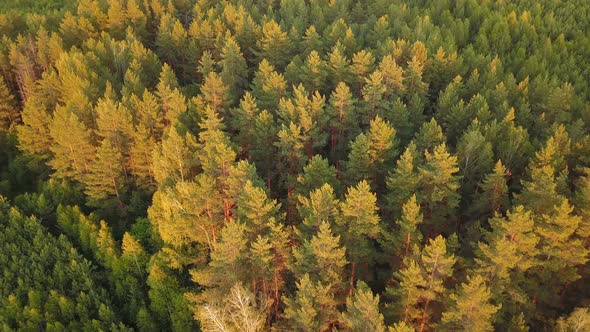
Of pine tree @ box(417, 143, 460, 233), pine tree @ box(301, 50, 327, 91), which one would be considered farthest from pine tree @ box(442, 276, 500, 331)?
pine tree @ box(301, 50, 327, 91)

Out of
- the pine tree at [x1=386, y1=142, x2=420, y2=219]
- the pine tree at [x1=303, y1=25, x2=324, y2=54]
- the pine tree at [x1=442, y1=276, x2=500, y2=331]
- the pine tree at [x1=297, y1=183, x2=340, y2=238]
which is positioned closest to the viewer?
the pine tree at [x1=442, y1=276, x2=500, y2=331]

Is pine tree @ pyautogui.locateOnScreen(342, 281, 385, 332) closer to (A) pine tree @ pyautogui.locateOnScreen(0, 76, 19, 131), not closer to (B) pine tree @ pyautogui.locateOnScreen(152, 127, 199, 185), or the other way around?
(B) pine tree @ pyautogui.locateOnScreen(152, 127, 199, 185)

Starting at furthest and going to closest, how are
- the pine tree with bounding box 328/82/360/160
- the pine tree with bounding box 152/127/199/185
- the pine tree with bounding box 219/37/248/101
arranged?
1. the pine tree with bounding box 219/37/248/101
2. the pine tree with bounding box 328/82/360/160
3. the pine tree with bounding box 152/127/199/185

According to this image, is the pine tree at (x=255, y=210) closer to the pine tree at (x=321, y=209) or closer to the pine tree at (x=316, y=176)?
the pine tree at (x=321, y=209)

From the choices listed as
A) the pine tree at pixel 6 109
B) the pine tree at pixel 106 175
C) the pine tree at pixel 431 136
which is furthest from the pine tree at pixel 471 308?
the pine tree at pixel 6 109

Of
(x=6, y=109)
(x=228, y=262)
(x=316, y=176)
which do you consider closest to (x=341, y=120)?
(x=316, y=176)

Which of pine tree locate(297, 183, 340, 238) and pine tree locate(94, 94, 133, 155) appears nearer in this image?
pine tree locate(297, 183, 340, 238)

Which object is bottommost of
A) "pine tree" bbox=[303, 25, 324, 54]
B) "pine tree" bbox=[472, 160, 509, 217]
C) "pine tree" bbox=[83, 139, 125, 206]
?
"pine tree" bbox=[83, 139, 125, 206]
